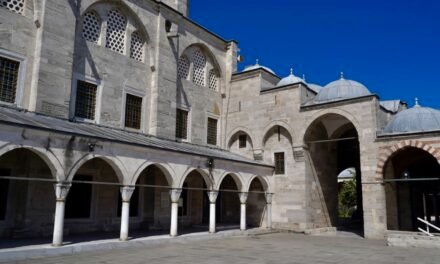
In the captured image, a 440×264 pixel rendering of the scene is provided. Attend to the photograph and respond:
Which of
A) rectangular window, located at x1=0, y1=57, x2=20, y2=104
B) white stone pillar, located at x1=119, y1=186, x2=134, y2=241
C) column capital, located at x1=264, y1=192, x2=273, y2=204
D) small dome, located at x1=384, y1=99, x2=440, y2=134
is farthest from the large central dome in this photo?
rectangular window, located at x1=0, y1=57, x2=20, y2=104

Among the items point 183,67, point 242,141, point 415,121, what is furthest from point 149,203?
point 415,121

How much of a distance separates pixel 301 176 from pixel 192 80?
6731 millimetres

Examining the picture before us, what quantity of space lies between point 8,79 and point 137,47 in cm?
556

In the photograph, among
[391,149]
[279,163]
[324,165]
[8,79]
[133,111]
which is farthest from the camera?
[324,165]

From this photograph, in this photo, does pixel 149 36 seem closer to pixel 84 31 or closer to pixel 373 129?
pixel 84 31

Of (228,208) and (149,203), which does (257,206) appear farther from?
(149,203)

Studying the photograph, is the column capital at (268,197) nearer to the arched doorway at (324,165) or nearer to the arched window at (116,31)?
the arched doorway at (324,165)

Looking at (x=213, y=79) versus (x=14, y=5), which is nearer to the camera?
(x=14, y=5)

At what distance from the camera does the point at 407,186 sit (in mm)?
17266

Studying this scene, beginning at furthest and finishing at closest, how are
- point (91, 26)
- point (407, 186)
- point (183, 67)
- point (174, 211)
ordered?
point (183, 67) < point (407, 186) < point (91, 26) < point (174, 211)

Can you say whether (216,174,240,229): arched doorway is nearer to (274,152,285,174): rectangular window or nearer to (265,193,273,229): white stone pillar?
(265,193,273,229): white stone pillar

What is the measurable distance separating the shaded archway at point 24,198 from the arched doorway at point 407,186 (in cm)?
1254

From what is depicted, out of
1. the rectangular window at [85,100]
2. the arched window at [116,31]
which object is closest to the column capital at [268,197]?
the rectangular window at [85,100]

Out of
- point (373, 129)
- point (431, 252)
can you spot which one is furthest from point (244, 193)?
point (431, 252)
